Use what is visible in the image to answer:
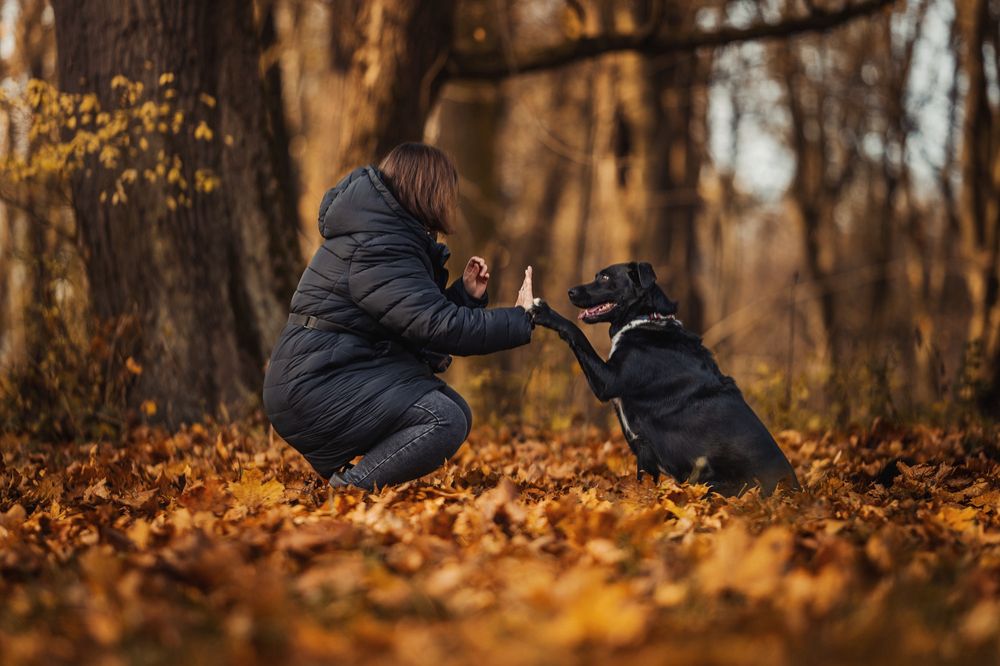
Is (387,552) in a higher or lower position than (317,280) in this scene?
lower

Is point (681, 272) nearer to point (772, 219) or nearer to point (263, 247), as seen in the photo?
point (263, 247)

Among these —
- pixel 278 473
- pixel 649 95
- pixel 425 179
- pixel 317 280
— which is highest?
pixel 649 95

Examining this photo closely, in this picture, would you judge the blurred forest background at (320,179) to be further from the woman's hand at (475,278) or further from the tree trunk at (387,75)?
the woman's hand at (475,278)

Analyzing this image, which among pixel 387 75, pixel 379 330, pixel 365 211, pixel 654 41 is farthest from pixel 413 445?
pixel 654 41

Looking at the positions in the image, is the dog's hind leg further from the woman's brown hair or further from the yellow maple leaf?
the yellow maple leaf

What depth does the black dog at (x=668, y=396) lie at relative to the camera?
4.67m

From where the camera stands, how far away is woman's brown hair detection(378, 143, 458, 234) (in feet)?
14.2

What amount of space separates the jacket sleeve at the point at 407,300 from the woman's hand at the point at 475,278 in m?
0.39

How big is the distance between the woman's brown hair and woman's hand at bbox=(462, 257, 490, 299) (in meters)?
0.34

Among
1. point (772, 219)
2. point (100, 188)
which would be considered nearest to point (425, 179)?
point (100, 188)

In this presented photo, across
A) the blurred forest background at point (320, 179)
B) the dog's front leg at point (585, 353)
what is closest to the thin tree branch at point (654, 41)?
the blurred forest background at point (320, 179)

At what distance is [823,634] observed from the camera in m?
2.34

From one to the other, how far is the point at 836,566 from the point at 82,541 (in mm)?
2525

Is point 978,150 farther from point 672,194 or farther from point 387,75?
point 387,75
